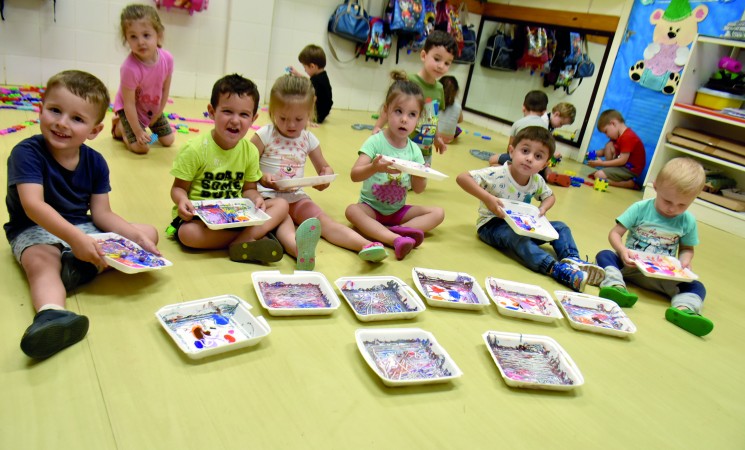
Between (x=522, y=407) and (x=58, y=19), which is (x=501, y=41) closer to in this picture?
(x=58, y=19)

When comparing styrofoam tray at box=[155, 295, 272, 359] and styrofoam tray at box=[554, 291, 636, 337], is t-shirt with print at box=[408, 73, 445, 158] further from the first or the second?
styrofoam tray at box=[155, 295, 272, 359]

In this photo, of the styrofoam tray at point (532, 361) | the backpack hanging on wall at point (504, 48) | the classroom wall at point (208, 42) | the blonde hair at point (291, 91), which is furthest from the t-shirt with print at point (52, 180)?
the backpack hanging on wall at point (504, 48)

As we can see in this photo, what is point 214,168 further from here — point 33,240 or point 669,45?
point 669,45

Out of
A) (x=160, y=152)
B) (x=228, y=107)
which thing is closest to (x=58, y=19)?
(x=160, y=152)

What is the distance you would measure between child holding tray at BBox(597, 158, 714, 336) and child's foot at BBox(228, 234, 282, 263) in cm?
123

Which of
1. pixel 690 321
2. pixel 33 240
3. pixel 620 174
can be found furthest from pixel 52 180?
pixel 620 174

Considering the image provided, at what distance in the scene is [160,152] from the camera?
304 centimetres

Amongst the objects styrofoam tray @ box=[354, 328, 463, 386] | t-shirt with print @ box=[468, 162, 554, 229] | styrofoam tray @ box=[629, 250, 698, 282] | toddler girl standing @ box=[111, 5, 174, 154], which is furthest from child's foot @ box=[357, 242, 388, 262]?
toddler girl standing @ box=[111, 5, 174, 154]

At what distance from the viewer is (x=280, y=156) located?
2.19 metres

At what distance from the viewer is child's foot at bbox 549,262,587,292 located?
82.0 inches

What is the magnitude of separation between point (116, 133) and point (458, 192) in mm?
1993

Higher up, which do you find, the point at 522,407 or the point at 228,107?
the point at 228,107

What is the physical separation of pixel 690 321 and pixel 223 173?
176 centimetres

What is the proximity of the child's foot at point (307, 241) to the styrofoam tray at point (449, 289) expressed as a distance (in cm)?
36
